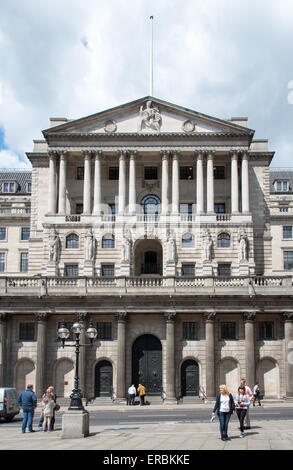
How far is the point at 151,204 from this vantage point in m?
66.6

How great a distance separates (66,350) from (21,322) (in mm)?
5026

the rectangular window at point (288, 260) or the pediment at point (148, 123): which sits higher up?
the pediment at point (148, 123)

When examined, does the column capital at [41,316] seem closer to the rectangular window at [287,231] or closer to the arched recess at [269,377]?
the arched recess at [269,377]

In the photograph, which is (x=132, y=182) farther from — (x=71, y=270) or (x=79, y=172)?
(x=71, y=270)

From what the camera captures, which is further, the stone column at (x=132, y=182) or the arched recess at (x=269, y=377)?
the stone column at (x=132, y=182)

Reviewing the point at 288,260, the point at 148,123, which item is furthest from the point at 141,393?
the point at 288,260

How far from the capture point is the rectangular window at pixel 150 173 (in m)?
67.1

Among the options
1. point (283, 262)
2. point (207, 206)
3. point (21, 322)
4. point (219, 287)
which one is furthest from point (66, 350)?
point (283, 262)

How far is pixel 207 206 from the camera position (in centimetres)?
6331

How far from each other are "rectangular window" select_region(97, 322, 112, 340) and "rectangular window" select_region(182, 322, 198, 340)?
22.3 feet

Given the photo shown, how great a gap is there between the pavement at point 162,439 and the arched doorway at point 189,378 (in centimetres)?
2247

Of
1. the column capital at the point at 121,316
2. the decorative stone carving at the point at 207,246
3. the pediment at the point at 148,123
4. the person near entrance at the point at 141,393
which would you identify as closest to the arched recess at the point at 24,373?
the column capital at the point at 121,316

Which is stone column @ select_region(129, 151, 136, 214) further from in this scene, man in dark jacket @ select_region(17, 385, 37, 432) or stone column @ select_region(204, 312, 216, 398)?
man in dark jacket @ select_region(17, 385, 37, 432)

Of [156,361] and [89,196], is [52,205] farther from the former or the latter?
[156,361]
